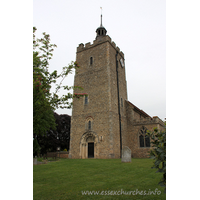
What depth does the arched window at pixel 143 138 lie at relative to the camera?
18.8 metres

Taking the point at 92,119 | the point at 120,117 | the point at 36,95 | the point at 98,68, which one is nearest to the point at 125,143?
the point at 120,117

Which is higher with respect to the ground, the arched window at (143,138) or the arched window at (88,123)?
the arched window at (88,123)

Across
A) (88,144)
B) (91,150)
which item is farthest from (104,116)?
(91,150)

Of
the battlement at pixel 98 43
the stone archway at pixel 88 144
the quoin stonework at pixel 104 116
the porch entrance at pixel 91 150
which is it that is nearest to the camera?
the quoin stonework at pixel 104 116

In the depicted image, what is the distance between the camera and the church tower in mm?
17641

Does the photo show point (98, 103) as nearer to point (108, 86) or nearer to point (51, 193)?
point (108, 86)

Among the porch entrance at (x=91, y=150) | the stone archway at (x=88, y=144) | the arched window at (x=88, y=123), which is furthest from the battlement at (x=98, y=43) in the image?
the porch entrance at (x=91, y=150)

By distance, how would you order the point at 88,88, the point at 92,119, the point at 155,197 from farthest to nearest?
the point at 88,88 < the point at 92,119 < the point at 155,197

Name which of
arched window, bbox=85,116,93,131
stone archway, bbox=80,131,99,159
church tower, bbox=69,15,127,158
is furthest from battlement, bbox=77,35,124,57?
stone archway, bbox=80,131,99,159

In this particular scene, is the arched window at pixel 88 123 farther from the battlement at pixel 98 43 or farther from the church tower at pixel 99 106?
the battlement at pixel 98 43

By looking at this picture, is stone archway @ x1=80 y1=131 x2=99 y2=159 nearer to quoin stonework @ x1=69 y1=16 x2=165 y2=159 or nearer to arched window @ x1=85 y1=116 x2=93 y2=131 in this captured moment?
quoin stonework @ x1=69 y1=16 x2=165 y2=159

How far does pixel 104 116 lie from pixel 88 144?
3.99 meters

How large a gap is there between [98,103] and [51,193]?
14321 mm
